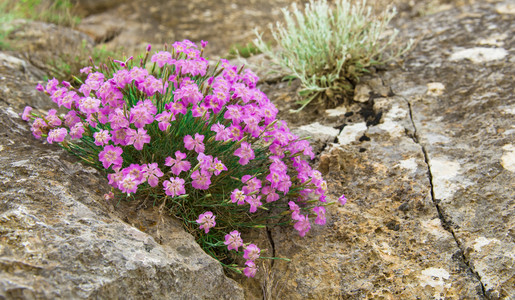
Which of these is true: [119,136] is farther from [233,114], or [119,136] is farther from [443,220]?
[443,220]

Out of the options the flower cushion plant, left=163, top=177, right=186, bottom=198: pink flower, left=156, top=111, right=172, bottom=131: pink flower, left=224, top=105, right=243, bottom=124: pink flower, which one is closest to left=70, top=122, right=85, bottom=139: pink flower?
the flower cushion plant

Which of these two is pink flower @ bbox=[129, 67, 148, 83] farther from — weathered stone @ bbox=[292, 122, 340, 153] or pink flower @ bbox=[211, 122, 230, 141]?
weathered stone @ bbox=[292, 122, 340, 153]

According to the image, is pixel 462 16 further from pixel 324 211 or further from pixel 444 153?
pixel 324 211

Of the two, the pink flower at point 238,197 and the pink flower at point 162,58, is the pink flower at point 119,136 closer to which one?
the pink flower at point 162,58

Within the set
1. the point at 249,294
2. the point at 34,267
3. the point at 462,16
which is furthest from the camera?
the point at 462,16

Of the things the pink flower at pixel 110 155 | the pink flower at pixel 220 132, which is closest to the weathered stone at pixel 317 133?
the pink flower at pixel 220 132

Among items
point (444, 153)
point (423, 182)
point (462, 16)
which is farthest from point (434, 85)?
point (462, 16)
